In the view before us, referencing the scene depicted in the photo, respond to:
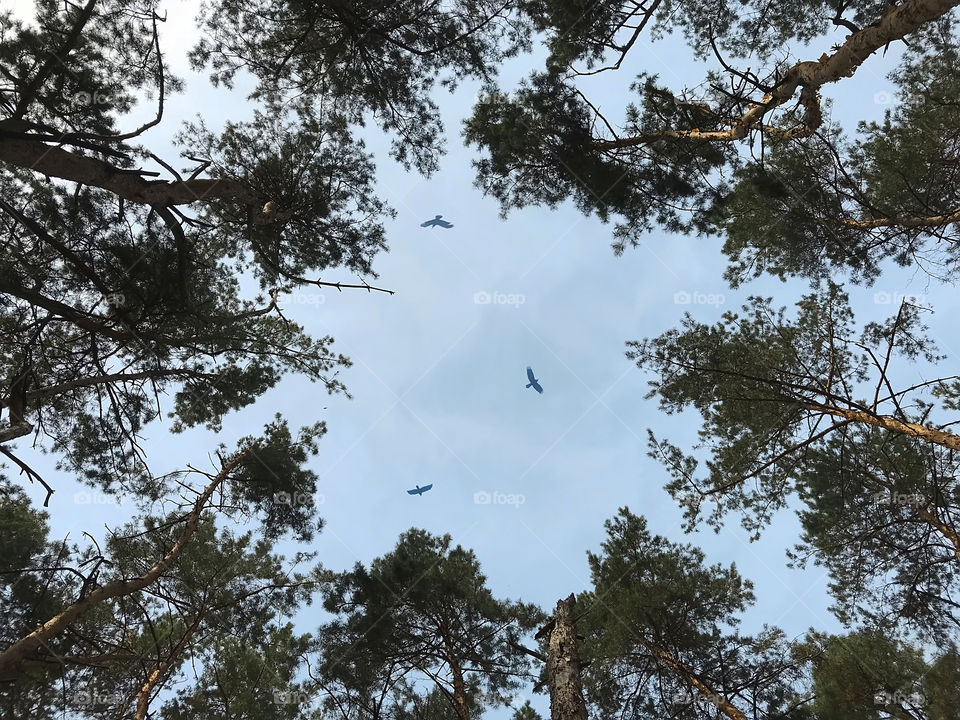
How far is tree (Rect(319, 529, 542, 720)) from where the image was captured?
8.69 meters

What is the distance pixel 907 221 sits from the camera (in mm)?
7469

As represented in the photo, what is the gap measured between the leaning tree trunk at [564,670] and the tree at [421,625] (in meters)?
2.11

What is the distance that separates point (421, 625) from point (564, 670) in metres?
3.45

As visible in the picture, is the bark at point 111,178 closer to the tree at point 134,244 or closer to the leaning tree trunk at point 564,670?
the tree at point 134,244

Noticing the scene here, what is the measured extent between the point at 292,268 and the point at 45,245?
285 cm

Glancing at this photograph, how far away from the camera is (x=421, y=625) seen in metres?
9.03

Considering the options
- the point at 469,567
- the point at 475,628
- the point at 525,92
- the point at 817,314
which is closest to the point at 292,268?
the point at 525,92

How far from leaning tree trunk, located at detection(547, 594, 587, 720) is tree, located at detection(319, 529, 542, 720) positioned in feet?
6.92

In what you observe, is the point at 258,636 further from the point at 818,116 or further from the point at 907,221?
the point at 907,221
